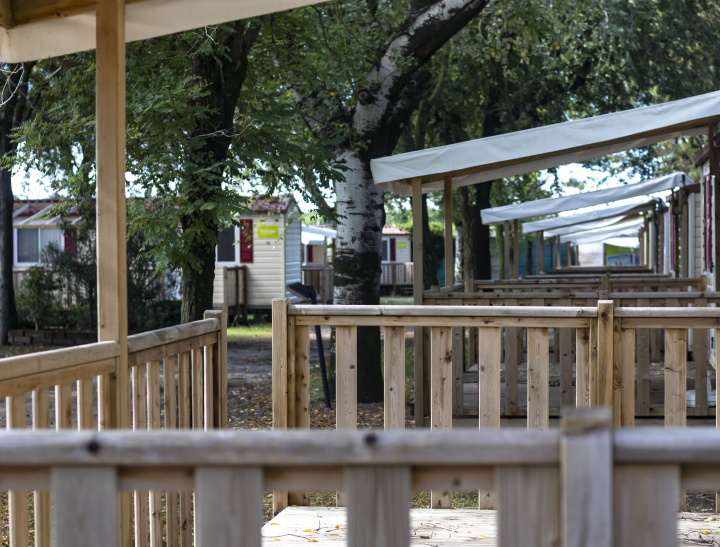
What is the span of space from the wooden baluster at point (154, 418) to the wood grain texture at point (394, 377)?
116cm

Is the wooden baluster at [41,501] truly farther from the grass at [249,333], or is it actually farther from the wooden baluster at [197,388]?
the grass at [249,333]

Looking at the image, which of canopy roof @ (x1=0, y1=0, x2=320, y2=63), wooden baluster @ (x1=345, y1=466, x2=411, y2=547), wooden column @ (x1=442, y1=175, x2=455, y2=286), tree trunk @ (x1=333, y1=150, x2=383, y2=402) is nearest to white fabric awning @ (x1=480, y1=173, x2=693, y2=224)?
wooden column @ (x1=442, y1=175, x2=455, y2=286)

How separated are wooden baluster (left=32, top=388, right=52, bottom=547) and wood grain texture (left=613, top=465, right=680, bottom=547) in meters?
1.91

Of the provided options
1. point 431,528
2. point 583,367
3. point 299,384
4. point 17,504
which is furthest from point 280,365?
point 17,504

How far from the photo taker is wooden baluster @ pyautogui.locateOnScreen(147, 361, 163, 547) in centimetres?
329

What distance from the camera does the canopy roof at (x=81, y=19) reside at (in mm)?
3330

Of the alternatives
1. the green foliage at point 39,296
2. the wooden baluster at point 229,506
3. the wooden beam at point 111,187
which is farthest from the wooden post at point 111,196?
the green foliage at point 39,296

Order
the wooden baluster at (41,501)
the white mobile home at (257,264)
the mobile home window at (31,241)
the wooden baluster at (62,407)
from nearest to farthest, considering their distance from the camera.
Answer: the wooden baluster at (41,501)
the wooden baluster at (62,407)
the white mobile home at (257,264)
the mobile home window at (31,241)

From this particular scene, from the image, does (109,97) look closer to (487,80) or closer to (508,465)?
(508,465)

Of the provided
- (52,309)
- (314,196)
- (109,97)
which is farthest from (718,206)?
(52,309)

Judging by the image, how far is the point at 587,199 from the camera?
13758mm

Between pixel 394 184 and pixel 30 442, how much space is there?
6.97 meters

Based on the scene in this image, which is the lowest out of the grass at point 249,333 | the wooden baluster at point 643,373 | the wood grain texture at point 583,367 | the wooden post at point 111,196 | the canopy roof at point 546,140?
the grass at point 249,333

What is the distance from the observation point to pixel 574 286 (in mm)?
9898
